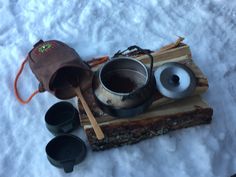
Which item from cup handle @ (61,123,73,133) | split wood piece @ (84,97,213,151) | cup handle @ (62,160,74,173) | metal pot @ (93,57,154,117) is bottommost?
cup handle @ (62,160,74,173)

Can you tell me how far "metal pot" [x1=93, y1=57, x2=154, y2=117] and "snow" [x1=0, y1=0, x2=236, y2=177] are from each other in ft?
0.54

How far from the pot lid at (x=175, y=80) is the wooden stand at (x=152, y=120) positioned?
0.03 m

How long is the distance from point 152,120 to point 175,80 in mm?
158

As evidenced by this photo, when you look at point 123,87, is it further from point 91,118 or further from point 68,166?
point 68,166

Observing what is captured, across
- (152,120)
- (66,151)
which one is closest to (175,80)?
(152,120)

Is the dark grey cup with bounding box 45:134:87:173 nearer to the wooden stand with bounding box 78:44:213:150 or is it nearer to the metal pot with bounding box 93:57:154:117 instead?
the wooden stand with bounding box 78:44:213:150

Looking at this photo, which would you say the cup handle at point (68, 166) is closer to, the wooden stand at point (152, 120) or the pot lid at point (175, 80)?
the wooden stand at point (152, 120)

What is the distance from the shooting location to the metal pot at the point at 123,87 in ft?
3.67

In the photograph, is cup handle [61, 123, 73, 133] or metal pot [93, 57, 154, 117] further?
cup handle [61, 123, 73, 133]

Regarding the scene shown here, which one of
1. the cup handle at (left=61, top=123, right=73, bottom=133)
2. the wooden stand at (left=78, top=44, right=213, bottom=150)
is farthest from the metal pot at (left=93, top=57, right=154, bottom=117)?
the cup handle at (left=61, top=123, right=73, bottom=133)

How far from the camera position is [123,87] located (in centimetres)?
121

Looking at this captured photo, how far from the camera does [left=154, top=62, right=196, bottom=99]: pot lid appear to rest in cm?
118

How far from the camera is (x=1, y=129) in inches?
51.4

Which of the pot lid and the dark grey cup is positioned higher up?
the pot lid
